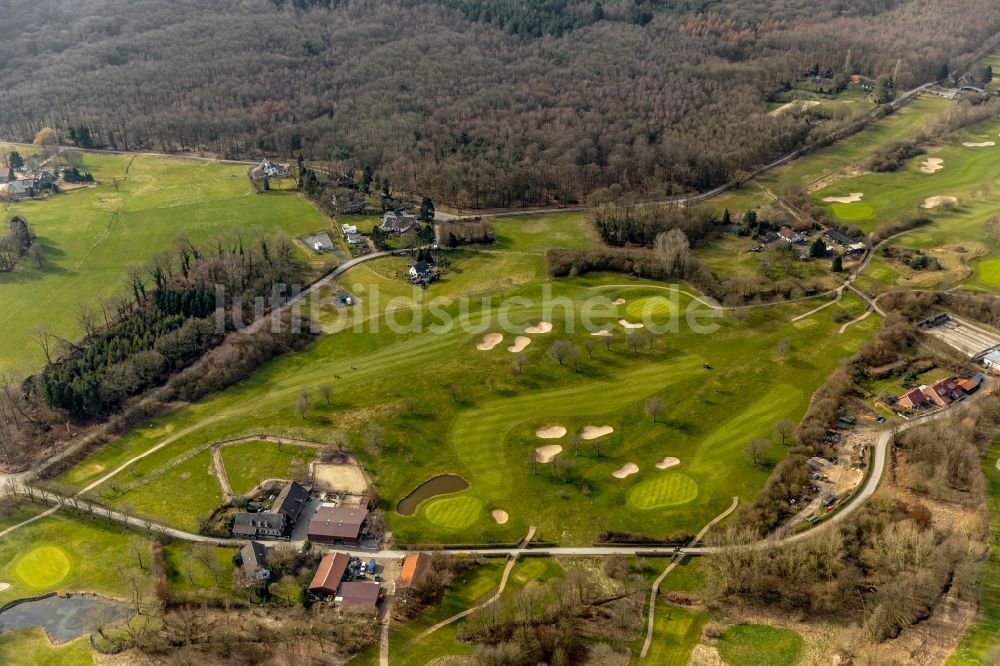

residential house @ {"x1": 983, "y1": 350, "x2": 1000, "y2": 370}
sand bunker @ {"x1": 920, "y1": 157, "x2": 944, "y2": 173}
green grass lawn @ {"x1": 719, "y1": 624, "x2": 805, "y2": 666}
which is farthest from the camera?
sand bunker @ {"x1": 920, "y1": 157, "x2": 944, "y2": 173}

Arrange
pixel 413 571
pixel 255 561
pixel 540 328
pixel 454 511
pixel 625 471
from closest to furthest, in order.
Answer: pixel 413 571
pixel 255 561
pixel 454 511
pixel 625 471
pixel 540 328

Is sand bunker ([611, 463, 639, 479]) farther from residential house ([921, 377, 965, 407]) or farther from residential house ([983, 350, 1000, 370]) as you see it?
residential house ([983, 350, 1000, 370])

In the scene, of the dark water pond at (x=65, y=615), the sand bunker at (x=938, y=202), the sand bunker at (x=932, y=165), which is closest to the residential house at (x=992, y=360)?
the sand bunker at (x=938, y=202)

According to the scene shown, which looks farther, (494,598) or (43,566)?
(43,566)

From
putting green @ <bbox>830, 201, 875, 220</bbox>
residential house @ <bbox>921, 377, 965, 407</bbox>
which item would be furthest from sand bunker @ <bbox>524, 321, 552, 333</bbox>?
putting green @ <bbox>830, 201, 875, 220</bbox>

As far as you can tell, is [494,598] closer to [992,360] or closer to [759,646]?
[759,646]

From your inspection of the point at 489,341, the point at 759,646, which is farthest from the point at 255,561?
the point at 489,341

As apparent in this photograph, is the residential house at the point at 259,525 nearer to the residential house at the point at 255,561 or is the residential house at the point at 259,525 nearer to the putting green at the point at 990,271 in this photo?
the residential house at the point at 255,561
